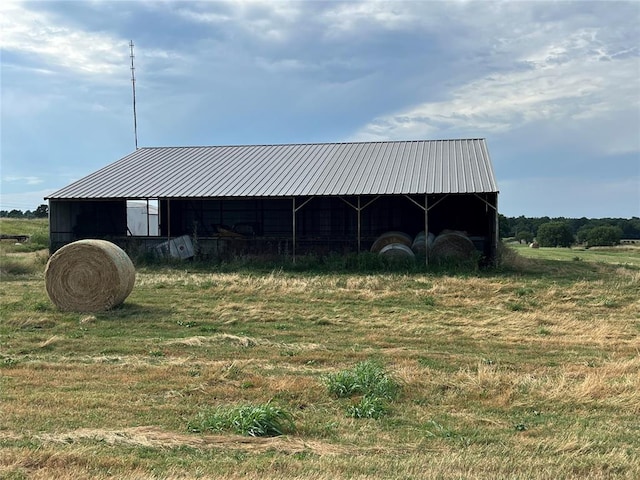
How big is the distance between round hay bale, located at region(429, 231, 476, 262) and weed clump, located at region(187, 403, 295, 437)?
15.9 m

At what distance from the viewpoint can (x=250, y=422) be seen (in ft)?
16.9

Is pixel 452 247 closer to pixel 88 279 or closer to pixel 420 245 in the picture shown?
pixel 420 245

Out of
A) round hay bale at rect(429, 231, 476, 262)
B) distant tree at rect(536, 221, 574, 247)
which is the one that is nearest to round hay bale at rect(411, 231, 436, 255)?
round hay bale at rect(429, 231, 476, 262)

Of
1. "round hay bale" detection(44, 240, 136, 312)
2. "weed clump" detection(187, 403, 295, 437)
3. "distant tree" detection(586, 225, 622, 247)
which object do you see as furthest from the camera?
"distant tree" detection(586, 225, 622, 247)

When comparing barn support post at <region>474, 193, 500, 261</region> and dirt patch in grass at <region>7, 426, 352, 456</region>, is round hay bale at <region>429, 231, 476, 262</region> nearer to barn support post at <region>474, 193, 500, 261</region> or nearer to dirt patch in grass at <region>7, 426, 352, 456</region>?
barn support post at <region>474, 193, 500, 261</region>

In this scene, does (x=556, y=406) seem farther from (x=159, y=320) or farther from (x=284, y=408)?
(x=159, y=320)

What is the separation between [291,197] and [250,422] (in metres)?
17.6

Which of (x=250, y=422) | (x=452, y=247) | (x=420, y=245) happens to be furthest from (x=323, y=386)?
(x=420, y=245)

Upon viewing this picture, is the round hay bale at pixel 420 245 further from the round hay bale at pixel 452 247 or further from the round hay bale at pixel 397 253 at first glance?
the round hay bale at pixel 397 253

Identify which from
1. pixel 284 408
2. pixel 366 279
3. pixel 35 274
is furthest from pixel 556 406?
pixel 35 274

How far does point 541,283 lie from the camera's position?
16141 mm

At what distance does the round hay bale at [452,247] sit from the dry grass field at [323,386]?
6819 millimetres

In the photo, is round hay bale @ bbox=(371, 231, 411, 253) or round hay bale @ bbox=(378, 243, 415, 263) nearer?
round hay bale @ bbox=(378, 243, 415, 263)

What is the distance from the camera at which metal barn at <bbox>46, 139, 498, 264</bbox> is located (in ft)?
75.5
